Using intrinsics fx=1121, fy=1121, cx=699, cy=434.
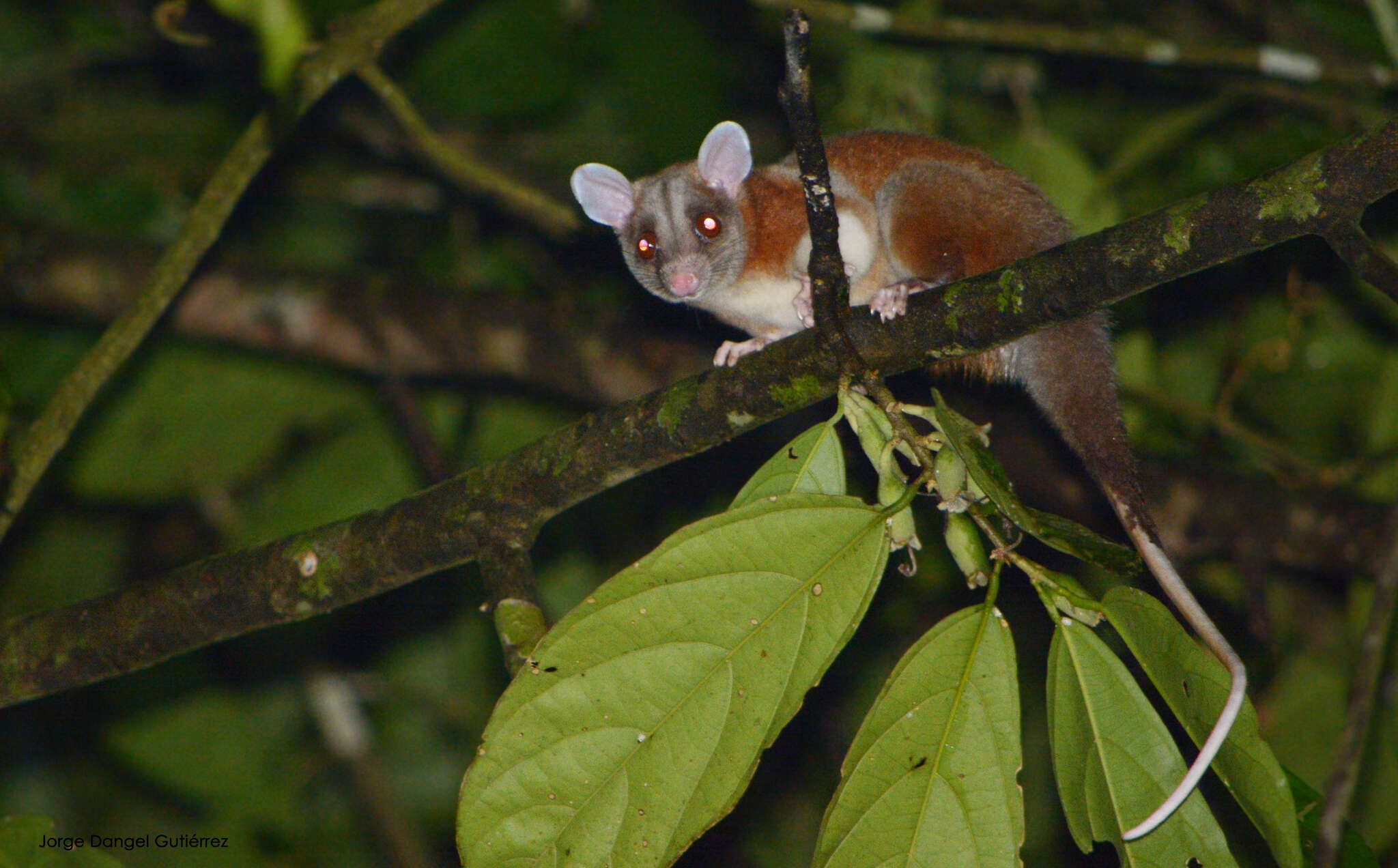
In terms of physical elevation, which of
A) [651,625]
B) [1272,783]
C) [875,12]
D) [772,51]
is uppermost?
Answer: [772,51]

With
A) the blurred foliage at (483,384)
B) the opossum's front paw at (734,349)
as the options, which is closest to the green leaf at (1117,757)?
the opossum's front paw at (734,349)

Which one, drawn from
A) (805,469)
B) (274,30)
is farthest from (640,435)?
(274,30)

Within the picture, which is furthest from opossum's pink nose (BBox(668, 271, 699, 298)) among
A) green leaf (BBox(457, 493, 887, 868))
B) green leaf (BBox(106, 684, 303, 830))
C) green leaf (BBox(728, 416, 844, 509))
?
green leaf (BBox(106, 684, 303, 830))

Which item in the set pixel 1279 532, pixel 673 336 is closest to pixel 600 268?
pixel 673 336

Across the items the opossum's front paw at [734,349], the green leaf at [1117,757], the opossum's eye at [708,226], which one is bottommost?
the green leaf at [1117,757]

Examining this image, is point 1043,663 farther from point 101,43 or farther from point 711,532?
point 101,43

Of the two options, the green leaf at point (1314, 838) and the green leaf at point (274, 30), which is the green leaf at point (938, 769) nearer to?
the green leaf at point (1314, 838)

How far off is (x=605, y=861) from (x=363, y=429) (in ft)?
10.0

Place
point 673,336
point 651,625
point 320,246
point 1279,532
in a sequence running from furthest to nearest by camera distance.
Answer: point 320,246 < point 673,336 < point 1279,532 < point 651,625

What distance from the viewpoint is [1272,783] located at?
171 centimetres

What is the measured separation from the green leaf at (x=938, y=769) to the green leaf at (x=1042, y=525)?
0.57 ft

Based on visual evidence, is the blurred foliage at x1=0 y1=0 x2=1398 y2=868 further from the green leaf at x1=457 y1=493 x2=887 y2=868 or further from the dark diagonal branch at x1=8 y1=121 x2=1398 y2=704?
the green leaf at x1=457 y1=493 x2=887 y2=868

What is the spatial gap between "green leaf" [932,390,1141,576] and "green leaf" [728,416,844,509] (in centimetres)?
28

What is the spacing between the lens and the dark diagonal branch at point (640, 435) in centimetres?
167
